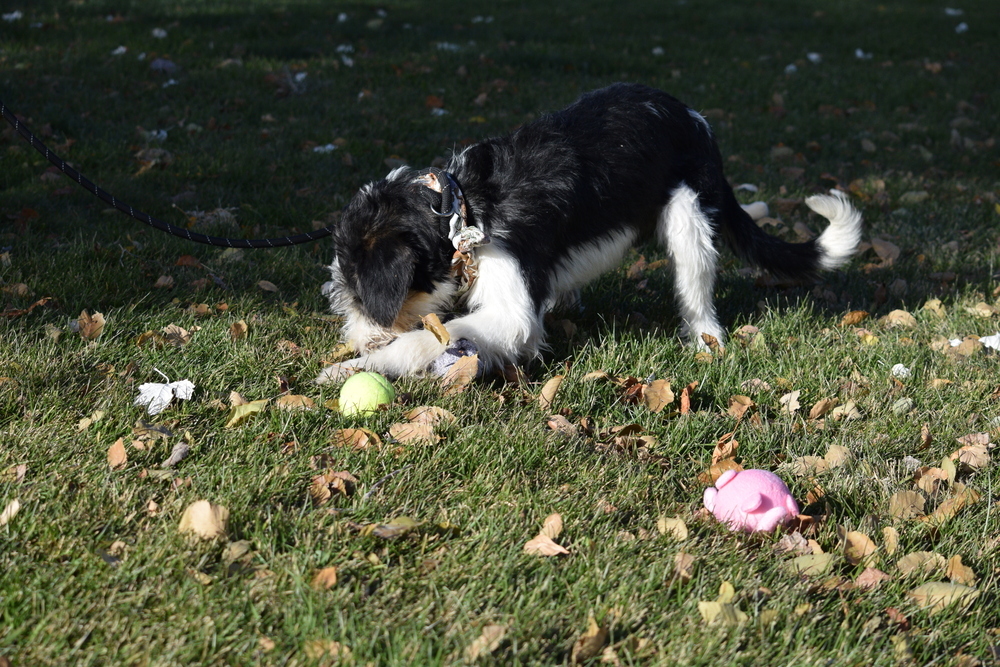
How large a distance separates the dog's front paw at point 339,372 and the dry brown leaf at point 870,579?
6.52ft

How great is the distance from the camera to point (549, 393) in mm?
3398

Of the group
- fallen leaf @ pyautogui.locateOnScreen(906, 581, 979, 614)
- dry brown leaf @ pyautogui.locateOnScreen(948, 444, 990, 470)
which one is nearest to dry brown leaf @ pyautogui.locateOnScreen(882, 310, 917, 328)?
dry brown leaf @ pyautogui.locateOnScreen(948, 444, 990, 470)

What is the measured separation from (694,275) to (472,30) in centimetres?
830

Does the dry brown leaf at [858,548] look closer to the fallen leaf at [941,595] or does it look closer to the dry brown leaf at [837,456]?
the fallen leaf at [941,595]

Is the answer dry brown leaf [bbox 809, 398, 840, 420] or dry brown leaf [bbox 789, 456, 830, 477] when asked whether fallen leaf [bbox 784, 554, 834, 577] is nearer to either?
dry brown leaf [bbox 789, 456, 830, 477]

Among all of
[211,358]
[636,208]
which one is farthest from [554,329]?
[211,358]

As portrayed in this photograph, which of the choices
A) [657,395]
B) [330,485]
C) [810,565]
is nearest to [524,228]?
[657,395]

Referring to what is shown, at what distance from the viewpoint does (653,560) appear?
247 cm

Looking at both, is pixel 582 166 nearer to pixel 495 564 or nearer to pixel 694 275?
pixel 694 275

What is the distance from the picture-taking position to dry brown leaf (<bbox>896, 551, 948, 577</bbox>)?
8.26 ft

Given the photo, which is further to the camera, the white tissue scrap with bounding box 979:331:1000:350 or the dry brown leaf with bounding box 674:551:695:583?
the white tissue scrap with bounding box 979:331:1000:350

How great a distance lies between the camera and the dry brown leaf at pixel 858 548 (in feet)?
8.44

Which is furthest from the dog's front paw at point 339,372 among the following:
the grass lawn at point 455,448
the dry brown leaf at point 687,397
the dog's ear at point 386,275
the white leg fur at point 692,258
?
the white leg fur at point 692,258

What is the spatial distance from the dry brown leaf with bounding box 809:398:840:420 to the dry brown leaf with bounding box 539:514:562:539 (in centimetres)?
146
